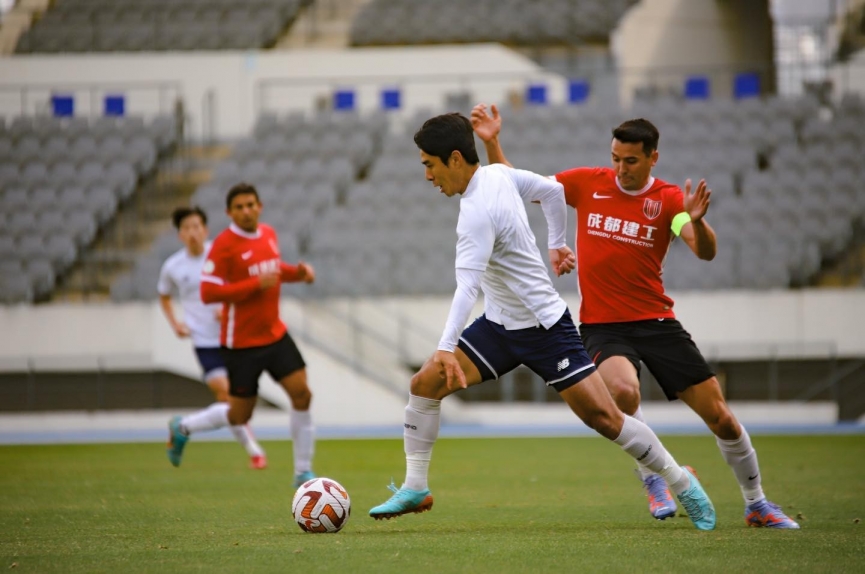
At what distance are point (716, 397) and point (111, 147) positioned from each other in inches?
745

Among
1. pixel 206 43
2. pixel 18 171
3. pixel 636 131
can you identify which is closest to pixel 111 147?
pixel 18 171

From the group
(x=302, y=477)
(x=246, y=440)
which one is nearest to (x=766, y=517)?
(x=302, y=477)

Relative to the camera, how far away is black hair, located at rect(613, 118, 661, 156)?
656cm

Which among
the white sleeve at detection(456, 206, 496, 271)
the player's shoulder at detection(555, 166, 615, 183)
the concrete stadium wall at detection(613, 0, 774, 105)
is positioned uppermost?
the concrete stadium wall at detection(613, 0, 774, 105)

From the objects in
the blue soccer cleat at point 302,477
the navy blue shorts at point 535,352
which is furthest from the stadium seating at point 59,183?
the navy blue shorts at point 535,352

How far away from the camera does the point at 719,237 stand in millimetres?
19609

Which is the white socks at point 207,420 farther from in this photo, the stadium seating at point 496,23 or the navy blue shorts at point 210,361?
the stadium seating at point 496,23

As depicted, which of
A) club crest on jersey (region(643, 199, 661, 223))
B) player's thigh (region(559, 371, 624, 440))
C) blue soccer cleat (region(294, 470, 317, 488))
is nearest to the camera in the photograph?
player's thigh (region(559, 371, 624, 440))

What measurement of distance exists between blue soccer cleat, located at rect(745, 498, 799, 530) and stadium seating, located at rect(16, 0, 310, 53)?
2327cm

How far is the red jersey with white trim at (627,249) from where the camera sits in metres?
6.80

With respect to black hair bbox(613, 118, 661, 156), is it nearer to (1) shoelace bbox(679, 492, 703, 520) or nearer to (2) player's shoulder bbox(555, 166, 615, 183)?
(2) player's shoulder bbox(555, 166, 615, 183)

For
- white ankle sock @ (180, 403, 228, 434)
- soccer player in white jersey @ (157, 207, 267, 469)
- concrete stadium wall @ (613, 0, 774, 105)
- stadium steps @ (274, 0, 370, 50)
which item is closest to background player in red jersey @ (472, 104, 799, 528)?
white ankle sock @ (180, 403, 228, 434)

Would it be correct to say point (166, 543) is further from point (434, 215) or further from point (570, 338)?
point (434, 215)

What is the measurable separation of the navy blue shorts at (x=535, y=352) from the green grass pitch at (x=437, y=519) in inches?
33.3
